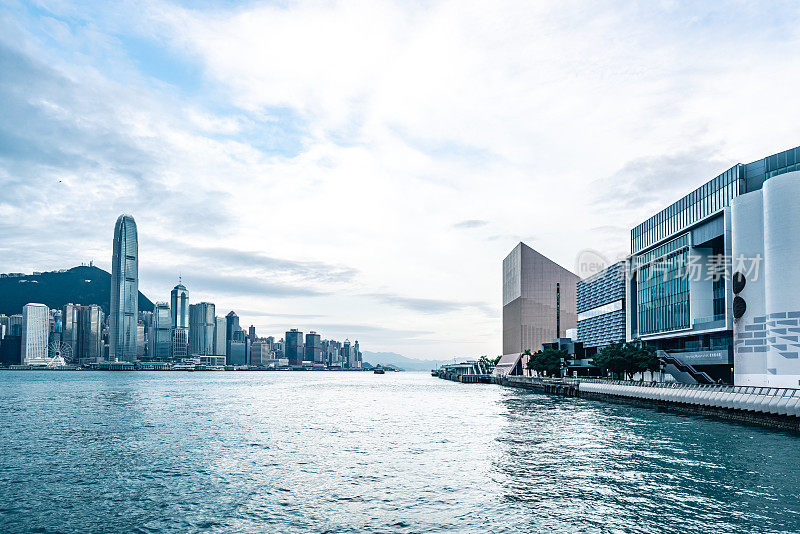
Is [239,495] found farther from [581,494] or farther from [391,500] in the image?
[581,494]

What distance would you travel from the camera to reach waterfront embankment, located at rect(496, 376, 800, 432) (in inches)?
2040

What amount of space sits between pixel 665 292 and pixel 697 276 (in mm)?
12396

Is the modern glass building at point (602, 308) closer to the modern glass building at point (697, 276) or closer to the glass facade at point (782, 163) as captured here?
the modern glass building at point (697, 276)

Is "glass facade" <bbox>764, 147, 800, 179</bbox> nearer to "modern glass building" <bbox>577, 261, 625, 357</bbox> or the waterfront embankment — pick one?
the waterfront embankment

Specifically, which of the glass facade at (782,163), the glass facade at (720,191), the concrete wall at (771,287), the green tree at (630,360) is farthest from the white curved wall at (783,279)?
the green tree at (630,360)

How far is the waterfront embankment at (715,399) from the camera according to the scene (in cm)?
5181

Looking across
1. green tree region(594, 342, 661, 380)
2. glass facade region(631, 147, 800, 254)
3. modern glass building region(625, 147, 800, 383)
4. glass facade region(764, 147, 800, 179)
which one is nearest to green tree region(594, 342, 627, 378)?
green tree region(594, 342, 661, 380)

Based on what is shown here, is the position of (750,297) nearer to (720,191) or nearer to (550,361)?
(720,191)

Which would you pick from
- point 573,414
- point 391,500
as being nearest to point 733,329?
point 573,414

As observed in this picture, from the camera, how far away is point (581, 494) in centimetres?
2962

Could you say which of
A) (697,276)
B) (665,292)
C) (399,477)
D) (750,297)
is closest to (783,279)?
(750,297)

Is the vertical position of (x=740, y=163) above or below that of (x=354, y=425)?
above

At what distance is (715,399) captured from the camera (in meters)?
63.2

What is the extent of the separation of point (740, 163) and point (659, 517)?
243ft
